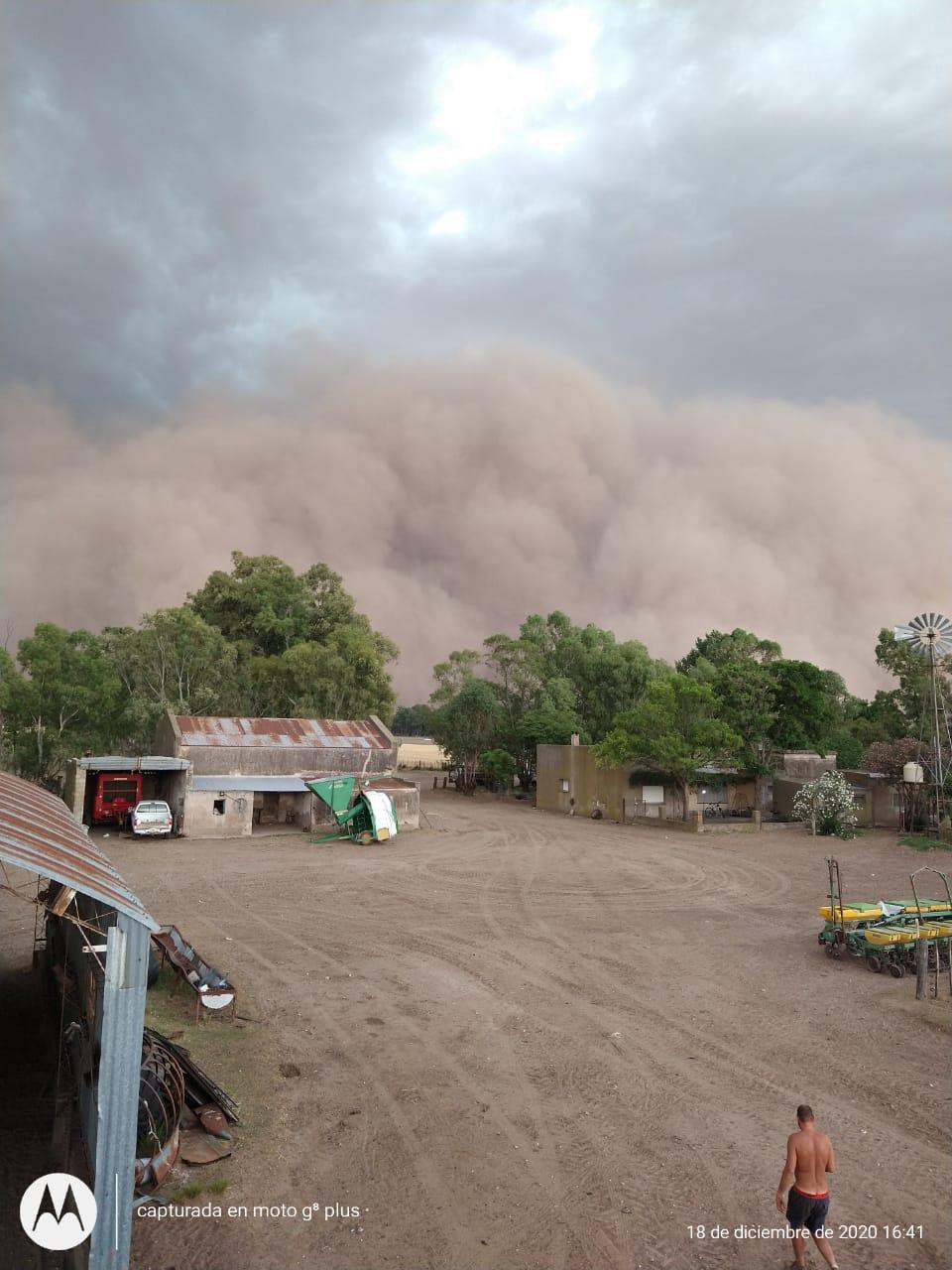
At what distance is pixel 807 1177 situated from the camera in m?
6.47

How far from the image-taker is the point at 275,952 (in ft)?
50.6

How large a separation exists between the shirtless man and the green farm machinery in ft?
82.4

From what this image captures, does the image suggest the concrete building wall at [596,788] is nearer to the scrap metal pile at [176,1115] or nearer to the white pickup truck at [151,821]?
the white pickup truck at [151,821]

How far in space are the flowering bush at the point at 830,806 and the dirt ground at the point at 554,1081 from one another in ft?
44.6

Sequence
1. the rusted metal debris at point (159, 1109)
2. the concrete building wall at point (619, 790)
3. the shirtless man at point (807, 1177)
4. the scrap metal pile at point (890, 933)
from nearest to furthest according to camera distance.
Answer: the shirtless man at point (807, 1177) → the rusted metal debris at point (159, 1109) → the scrap metal pile at point (890, 933) → the concrete building wall at point (619, 790)

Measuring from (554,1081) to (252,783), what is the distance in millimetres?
25002

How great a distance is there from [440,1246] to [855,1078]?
20.2 feet

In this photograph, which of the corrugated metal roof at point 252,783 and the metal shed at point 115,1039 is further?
the corrugated metal roof at point 252,783

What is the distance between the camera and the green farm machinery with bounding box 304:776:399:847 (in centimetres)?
3098

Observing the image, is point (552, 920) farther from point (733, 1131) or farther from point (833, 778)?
point (833, 778)

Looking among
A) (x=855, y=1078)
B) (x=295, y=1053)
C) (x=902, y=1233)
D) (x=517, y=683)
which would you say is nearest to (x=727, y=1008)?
(x=855, y=1078)

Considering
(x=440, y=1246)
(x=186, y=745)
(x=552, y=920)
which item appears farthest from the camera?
(x=186, y=745)

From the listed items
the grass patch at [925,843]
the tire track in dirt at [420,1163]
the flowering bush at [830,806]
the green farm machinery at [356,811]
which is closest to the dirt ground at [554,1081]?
the tire track in dirt at [420,1163]

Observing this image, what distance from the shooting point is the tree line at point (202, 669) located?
1677 inches
